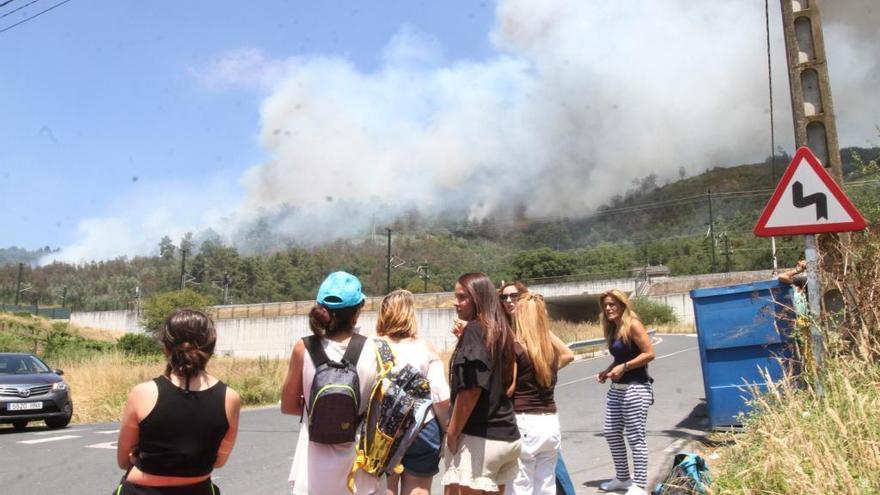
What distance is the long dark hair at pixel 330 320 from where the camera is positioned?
3.29m

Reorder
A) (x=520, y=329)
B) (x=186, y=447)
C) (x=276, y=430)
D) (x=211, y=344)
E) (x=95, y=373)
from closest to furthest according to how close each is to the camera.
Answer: (x=186, y=447) → (x=211, y=344) → (x=520, y=329) → (x=276, y=430) → (x=95, y=373)

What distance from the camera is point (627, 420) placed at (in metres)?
5.76

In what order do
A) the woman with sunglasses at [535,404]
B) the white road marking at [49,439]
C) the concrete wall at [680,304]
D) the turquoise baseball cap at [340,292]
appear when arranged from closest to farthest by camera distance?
the turquoise baseball cap at [340,292]
the woman with sunglasses at [535,404]
the white road marking at [49,439]
the concrete wall at [680,304]

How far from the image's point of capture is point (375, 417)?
3361 mm

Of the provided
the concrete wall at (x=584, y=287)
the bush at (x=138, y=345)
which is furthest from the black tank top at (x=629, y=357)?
the concrete wall at (x=584, y=287)

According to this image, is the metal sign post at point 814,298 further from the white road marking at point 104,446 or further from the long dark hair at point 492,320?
the white road marking at point 104,446

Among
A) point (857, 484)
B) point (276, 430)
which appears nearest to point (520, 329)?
point (857, 484)

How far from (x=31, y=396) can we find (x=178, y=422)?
10.6 metres

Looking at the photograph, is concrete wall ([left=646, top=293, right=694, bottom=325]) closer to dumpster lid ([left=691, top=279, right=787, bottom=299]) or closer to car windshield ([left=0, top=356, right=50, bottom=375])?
car windshield ([left=0, top=356, right=50, bottom=375])

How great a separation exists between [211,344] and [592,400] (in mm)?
10644

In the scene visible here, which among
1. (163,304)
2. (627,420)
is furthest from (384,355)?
(163,304)

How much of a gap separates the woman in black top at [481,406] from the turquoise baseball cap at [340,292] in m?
0.64

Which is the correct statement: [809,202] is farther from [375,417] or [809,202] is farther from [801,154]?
[375,417]

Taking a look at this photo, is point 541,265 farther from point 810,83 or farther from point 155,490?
point 155,490
